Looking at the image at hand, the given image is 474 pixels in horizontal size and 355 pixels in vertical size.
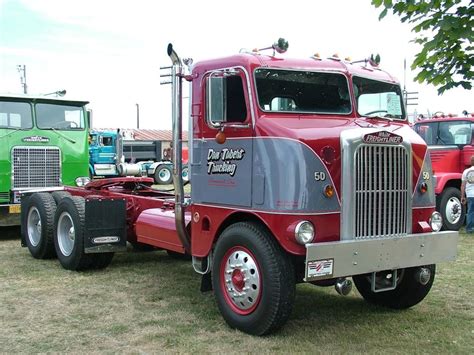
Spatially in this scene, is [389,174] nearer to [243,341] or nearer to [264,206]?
[264,206]

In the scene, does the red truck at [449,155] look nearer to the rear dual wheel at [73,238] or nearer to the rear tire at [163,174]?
the rear dual wheel at [73,238]

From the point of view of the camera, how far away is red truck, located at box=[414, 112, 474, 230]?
12.4 meters

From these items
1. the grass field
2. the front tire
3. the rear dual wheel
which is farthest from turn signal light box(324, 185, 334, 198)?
the front tire

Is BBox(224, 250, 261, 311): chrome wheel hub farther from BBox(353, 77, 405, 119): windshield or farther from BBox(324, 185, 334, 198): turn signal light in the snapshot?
BBox(353, 77, 405, 119): windshield

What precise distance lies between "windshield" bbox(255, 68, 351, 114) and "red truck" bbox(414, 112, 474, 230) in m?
7.25

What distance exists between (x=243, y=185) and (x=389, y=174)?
136 centimetres

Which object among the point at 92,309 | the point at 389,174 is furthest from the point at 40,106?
the point at 389,174

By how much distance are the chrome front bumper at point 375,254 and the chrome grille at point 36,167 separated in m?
7.95

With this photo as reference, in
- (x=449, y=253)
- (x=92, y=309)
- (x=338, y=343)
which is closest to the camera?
(x=338, y=343)

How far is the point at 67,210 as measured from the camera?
8.15 metres

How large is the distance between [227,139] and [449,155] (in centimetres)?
889

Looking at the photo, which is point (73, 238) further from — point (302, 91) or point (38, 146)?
point (302, 91)

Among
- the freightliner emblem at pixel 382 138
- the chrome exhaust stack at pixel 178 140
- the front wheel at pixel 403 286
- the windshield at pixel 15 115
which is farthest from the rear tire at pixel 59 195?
the freightliner emblem at pixel 382 138

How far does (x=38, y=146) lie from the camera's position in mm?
11320
